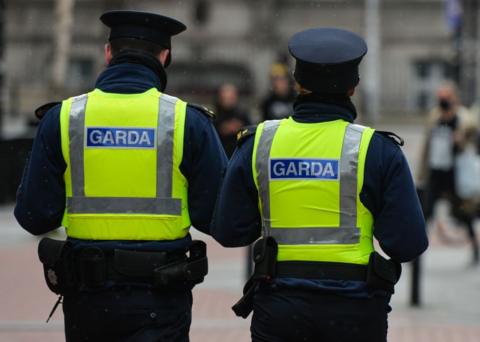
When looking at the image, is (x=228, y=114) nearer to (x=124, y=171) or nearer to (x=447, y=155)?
(x=447, y=155)

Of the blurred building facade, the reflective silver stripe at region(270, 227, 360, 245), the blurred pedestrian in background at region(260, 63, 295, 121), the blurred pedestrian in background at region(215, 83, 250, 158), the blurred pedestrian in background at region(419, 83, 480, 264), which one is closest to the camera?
the reflective silver stripe at region(270, 227, 360, 245)

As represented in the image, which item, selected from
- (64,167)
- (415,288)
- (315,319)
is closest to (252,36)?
(415,288)

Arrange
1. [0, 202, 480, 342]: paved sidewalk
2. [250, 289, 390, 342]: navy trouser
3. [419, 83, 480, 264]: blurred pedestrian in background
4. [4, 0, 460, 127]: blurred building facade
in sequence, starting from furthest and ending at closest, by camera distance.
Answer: [4, 0, 460, 127]: blurred building facade, [419, 83, 480, 264]: blurred pedestrian in background, [0, 202, 480, 342]: paved sidewalk, [250, 289, 390, 342]: navy trouser

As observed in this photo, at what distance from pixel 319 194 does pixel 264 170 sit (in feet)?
0.74

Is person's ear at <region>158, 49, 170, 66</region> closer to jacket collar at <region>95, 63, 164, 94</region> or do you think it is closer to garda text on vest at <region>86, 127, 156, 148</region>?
jacket collar at <region>95, 63, 164, 94</region>

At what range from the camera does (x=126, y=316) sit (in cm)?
476

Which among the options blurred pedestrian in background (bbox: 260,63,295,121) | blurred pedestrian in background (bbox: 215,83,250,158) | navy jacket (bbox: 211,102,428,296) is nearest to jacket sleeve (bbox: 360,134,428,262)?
navy jacket (bbox: 211,102,428,296)

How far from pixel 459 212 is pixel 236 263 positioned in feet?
8.08

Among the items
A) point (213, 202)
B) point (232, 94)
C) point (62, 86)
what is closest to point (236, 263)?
point (232, 94)

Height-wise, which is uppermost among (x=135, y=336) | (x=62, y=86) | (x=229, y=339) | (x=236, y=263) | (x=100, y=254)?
(x=100, y=254)

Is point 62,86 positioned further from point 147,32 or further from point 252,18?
point 147,32

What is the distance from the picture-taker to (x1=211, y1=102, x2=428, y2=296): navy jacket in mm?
4520

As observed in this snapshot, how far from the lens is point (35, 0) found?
4247 cm

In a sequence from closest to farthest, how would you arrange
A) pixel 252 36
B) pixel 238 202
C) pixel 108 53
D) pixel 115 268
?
pixel 238 202 < pixel 115 268 < pixel 108 53 < pixel 252 36
